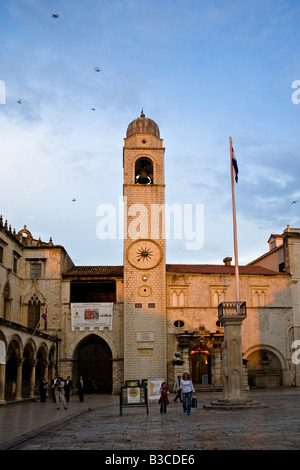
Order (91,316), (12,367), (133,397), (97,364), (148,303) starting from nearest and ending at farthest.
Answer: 1. (133,397)
2. (12,367)
3. (148,303)
4. (91,316)
5. (97,364)

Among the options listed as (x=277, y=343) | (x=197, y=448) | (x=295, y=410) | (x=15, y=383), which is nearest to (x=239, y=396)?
(x=295, y=410)

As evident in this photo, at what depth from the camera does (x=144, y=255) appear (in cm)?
3969

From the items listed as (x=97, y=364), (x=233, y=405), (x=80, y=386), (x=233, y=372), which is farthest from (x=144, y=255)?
(x=233, y=405)

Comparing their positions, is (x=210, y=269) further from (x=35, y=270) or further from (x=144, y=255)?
(x=35, y=270)

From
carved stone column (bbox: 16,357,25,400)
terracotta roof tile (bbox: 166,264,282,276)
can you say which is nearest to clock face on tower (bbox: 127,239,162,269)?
terracotta roof tile (bbox: 166,264,282,276)

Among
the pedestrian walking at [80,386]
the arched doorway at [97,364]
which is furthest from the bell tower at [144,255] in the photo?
the arched doorway at [97,364]

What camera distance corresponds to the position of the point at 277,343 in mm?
40469

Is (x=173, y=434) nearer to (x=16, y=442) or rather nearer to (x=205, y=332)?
(x=16, y=442)

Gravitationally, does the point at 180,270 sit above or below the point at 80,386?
above

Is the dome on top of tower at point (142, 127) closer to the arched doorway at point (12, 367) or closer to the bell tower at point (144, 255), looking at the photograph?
the bell tower at point (144, 255)

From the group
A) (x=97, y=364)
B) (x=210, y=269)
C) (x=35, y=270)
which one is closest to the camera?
(x=35, y=270)

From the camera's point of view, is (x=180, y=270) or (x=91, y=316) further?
(x=180, y=270)

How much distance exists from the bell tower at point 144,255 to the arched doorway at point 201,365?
9.92ft

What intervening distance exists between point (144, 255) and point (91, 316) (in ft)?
20.6
